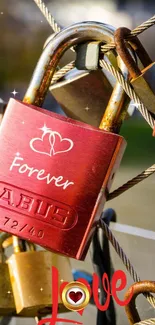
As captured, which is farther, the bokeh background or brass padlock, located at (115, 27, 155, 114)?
the bokeh background

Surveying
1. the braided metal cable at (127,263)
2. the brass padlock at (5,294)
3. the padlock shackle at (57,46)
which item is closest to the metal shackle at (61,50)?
the padlock shackle at (57,46)

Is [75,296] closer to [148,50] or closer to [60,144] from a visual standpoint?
[60,144]

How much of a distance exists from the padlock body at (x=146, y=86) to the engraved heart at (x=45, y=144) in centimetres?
9

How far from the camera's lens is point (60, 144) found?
23.5 inches

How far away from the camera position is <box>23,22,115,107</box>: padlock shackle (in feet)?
2.06

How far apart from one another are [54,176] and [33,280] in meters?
0.24

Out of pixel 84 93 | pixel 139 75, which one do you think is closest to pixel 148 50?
pixel 84 93

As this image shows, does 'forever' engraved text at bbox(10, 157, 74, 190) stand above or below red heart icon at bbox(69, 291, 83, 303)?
above

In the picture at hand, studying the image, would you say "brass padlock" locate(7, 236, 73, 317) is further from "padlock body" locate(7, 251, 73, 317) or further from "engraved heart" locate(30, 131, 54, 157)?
"engraved heart" locate(30, 131, 54, 157)

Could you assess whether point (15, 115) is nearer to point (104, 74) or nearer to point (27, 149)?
point (27, 149)

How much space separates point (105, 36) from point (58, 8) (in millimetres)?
412

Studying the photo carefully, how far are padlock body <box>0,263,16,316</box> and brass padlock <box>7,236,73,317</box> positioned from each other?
13 mm

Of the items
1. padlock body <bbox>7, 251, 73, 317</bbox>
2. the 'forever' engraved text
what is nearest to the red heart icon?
padlock body <bbox>7, 251, 73, 317</bbox>

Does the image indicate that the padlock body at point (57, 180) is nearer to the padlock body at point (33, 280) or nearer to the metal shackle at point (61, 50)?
the metal shackle at point (61, 50)
